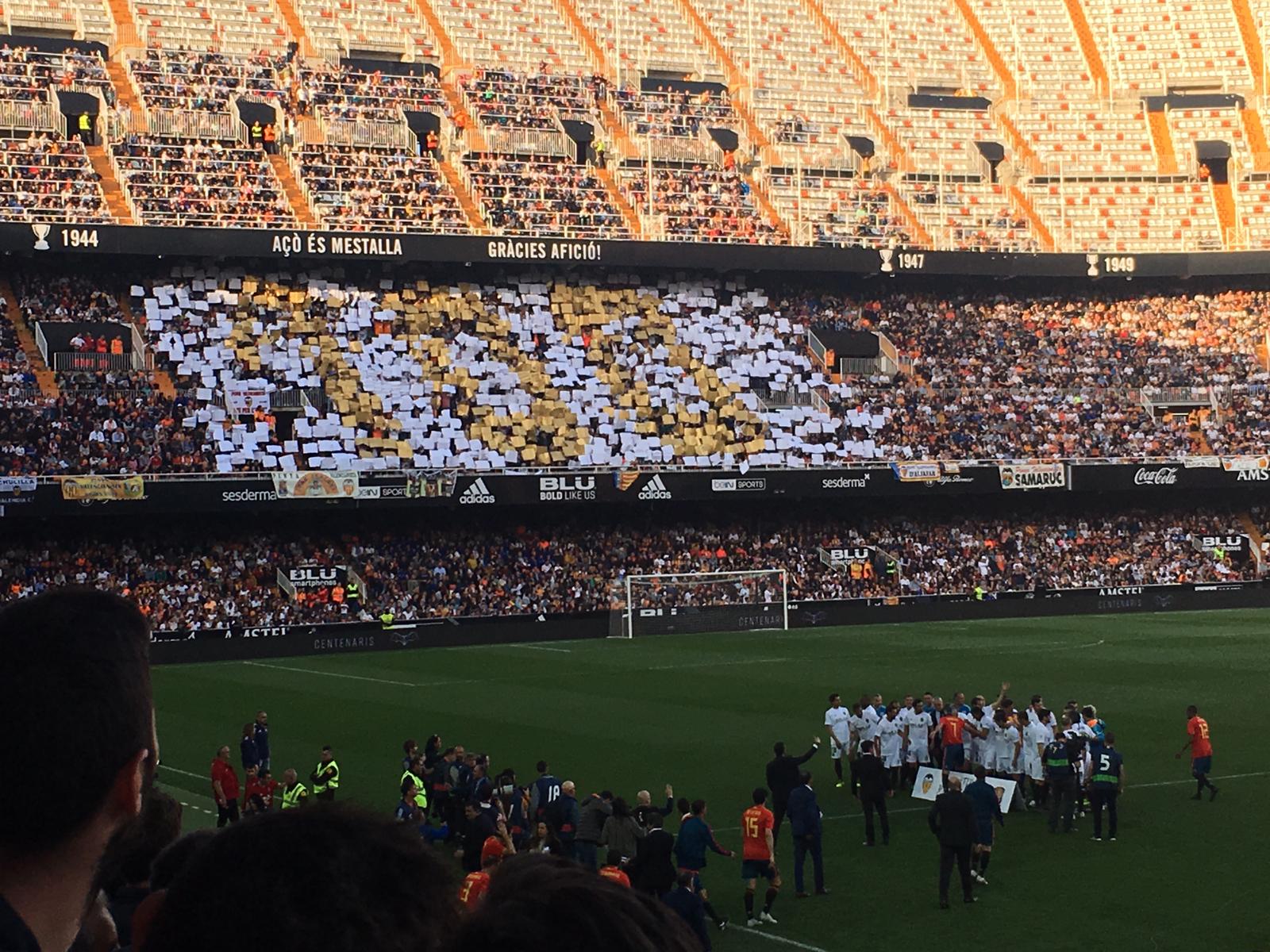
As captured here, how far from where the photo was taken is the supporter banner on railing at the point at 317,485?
50.4 meters

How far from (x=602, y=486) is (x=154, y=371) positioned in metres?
14.8

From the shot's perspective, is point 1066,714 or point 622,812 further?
point 1066,714

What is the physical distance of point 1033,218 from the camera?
67625 millimetres

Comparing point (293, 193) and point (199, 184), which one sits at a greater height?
point (293, 193)

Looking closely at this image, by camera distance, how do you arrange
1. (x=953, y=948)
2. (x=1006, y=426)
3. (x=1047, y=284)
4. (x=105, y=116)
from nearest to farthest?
(x=953, y=948) → (x=105, y=116) → (x=1006, y=426) → (x=1047, y=284)

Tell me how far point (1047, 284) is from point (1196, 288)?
6398 millimetres

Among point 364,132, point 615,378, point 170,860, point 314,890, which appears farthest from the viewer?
point 364,132

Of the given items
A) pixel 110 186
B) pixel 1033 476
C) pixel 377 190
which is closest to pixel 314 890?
pixel 110 186

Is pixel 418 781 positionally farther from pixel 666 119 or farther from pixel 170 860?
Result: pixel 666 119

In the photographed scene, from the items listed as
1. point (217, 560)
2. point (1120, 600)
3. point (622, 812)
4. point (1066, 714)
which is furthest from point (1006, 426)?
point (622, 812)

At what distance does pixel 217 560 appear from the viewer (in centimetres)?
5131

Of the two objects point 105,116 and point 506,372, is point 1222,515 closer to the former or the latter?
point 506,372

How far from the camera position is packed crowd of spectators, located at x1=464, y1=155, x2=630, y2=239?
59625 mm

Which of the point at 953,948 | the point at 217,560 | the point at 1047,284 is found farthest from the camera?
the point at 1047,284
